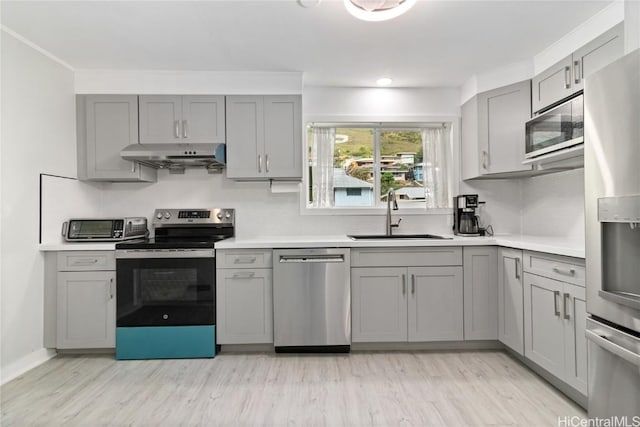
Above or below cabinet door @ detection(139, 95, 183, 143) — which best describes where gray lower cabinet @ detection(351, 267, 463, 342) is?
below

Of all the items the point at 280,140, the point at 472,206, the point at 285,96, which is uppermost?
the point at 285,96

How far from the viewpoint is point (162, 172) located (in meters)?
3.25

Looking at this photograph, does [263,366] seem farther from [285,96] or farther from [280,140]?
[285,96]

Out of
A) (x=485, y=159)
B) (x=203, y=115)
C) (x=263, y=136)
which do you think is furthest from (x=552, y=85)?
(x=203, y=115)

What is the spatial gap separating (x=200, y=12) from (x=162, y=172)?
5.46 ft

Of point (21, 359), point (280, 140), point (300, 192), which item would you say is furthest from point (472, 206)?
point (21, 359)

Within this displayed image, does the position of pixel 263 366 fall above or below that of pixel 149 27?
below

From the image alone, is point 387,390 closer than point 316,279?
Yes

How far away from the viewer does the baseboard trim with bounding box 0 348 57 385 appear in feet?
7.38

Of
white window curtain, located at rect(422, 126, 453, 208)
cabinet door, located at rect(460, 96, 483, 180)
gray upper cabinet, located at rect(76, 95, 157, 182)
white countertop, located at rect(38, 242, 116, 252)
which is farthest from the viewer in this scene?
white window curtain, located at rect(422, 126, 453, 208)

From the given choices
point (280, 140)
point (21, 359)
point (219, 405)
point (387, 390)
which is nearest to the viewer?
point (219, 405)

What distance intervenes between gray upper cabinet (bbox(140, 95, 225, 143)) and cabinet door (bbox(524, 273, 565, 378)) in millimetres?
2700

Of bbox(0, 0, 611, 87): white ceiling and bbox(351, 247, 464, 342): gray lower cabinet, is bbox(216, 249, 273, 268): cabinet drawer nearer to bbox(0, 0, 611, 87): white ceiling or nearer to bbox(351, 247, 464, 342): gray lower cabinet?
bbox(351, 247, 464, 342): gray lower cabinet

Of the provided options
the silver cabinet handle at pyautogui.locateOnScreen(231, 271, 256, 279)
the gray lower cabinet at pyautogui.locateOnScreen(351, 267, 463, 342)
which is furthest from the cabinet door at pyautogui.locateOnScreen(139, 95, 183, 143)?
the gray lower cabinet at pyautogui.locateOnScreen(351, 267, 463, 342)
